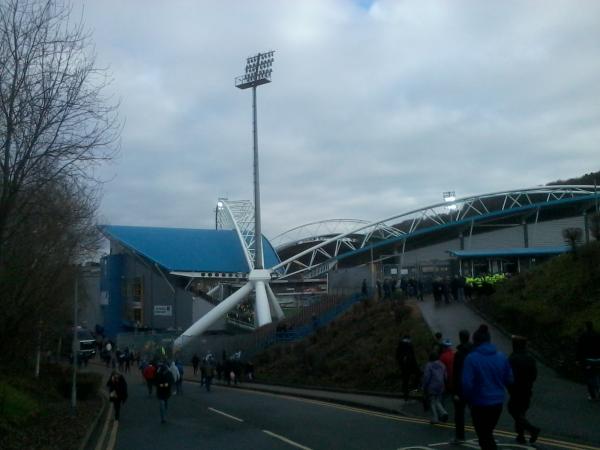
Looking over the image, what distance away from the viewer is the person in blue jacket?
7.96 metres

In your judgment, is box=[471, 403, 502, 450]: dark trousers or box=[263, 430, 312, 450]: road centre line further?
box=[263, 430, 312, 450]: road centre line

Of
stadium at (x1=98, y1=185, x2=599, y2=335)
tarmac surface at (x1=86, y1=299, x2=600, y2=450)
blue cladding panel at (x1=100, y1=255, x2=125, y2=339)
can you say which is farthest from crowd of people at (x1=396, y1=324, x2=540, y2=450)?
blue cladding panel at (x1=100, y1=255, x2=125, y2=339)

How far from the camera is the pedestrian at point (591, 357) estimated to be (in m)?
14.4

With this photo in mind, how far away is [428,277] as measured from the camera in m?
39.5

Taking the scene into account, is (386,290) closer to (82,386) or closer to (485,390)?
(82,386)

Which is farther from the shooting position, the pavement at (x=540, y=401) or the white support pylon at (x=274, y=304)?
the white support pylon at (x=274, y=304)

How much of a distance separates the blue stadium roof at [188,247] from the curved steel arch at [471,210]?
7.09 meters

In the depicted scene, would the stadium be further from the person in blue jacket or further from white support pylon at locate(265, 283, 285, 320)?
the person in blue jacket

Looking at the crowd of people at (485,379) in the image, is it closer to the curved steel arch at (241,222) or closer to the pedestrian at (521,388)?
the pedestrian at (521,388)

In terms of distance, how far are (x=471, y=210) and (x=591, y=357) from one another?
53797mm

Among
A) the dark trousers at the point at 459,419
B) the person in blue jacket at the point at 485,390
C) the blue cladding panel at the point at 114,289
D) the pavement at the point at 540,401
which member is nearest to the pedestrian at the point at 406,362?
the pavement at the point at 540,401

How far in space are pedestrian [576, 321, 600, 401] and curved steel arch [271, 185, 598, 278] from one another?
48869 mm

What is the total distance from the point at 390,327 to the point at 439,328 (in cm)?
285

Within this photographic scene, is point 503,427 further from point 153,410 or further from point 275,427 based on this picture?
point 153,410
